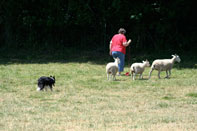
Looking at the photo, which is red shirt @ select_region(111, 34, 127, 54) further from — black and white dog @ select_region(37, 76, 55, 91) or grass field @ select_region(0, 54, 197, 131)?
black and white dog @ select_region(37, 76, 55, 91)

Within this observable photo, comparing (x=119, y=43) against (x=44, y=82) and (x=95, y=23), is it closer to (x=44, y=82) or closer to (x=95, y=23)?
(x=44, y=82)

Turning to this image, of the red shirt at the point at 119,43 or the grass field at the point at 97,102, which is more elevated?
the red shirt at the point at 119,43

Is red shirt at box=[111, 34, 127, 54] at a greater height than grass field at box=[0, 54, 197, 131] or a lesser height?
greater

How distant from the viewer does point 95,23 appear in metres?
27.5

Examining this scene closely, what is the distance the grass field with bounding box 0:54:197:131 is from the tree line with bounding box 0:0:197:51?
308 inches

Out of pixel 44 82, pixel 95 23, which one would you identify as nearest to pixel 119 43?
pixel 44 82

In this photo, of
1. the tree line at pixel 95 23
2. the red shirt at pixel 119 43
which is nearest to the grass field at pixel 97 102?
the red shirt at pixel 119 43

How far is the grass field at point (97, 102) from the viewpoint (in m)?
8.63

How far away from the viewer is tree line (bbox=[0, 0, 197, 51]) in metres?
25.0

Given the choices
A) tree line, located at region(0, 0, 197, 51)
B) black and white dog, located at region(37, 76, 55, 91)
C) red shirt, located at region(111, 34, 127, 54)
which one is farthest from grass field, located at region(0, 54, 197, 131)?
tree line, located at region(0, 0, 197, 51)

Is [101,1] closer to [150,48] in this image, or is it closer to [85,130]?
[150,48]

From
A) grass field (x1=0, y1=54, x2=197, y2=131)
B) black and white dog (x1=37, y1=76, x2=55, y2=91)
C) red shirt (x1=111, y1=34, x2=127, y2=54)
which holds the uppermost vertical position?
red shirt (x1=111, y1=34, x2=127, y2=54)

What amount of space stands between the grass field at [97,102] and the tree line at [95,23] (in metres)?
7.82

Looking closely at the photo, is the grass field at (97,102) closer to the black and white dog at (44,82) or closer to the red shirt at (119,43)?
the black and white dog at (44,82)
